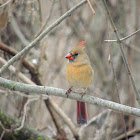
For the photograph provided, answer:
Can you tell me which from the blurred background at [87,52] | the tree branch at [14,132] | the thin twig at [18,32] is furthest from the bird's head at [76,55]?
the thin twig at [18,32]

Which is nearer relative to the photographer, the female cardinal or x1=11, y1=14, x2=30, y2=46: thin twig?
the female cardinal

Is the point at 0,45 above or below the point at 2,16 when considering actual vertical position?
below

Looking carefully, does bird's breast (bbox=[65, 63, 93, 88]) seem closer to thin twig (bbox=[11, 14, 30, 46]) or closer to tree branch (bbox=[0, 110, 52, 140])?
tree branch (bbox=[0, 110, 52, 140])

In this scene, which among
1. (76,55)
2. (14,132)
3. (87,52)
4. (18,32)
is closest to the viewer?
(76,55)

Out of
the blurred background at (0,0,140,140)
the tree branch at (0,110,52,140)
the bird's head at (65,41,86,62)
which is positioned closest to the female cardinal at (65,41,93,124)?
the bird's head at (65,41,86,62)

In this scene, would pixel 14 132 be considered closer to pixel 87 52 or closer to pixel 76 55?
pixel 76 55

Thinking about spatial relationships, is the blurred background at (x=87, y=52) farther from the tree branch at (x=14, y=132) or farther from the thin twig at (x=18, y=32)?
the tree branch at (x=14, y=132)

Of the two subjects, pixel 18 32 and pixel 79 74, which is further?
pixel 18 32

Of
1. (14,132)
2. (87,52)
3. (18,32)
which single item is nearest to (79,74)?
(14,132)

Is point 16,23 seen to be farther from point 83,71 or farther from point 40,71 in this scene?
point 83,71

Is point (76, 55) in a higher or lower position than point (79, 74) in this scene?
higher

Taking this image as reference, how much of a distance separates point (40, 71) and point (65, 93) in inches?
50.7

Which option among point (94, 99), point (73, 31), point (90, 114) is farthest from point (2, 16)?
point (90, 114)

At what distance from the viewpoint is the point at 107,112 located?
12.7 feet
